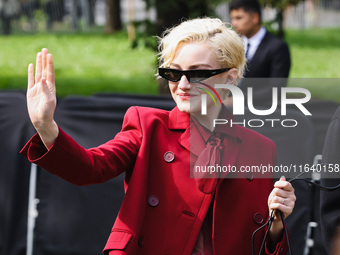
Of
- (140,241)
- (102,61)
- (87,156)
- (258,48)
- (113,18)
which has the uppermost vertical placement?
(87,156)

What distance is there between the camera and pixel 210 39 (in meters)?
2.40

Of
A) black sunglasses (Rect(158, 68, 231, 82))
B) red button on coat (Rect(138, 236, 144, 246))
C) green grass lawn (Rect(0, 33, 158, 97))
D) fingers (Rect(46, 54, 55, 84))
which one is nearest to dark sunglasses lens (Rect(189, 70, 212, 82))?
black sunglasses (Rect(158, 68, 231, 82))

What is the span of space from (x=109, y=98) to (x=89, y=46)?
1415 centimetres

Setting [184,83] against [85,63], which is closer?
[184,83]

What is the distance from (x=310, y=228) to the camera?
4.47 meters

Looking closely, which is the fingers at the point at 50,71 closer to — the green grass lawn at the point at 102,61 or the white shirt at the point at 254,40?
the white shirt at the point at 254,40

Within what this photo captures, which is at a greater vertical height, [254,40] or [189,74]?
[189,74]

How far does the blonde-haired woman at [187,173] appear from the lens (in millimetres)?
2354

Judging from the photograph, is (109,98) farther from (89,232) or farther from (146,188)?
(146,188)

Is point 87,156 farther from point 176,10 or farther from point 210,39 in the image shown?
point 176,10

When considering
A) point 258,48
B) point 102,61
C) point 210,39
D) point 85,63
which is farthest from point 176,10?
point 102,61

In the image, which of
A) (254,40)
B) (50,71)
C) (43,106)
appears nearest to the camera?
(43,106)

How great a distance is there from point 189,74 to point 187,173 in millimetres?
376

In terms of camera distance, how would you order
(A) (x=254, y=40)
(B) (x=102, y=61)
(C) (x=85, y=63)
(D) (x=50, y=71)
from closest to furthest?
(D) (x=50, y=71) < (A) (x=254, y=40) < (C) (x=85, y=63) < (B) (x=102, y=61)
